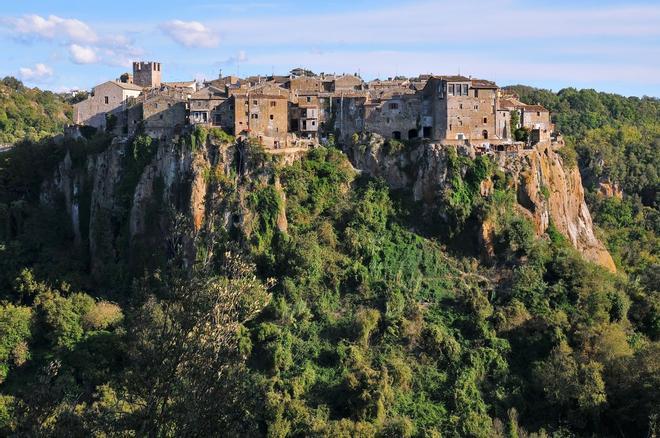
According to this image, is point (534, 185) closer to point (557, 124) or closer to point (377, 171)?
point (377, 171)

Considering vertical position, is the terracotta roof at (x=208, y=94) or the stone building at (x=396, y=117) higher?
the terracotta roof at (x=208, y=94)

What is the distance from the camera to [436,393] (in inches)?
1508

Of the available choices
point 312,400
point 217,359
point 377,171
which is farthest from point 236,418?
point 377,171

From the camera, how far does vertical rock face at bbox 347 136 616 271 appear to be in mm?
46125

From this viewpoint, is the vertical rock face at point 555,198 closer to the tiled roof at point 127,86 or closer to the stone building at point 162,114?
the stone building at point 162,114

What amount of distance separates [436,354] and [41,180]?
98.7ft

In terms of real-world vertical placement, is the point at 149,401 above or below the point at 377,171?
below

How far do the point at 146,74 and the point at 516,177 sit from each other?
2748cm

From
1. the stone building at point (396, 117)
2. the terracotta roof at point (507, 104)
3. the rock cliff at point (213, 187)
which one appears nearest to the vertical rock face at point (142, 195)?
the rock cliff at point (213, 187)

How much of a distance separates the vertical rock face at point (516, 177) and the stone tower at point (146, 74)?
17.6 meters

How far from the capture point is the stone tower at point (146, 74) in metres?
57.8

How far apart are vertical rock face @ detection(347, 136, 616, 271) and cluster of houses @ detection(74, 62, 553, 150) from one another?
123 centimetres

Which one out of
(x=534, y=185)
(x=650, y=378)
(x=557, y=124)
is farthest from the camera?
(x=557, y=124)

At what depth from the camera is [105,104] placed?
52.9 metres
